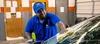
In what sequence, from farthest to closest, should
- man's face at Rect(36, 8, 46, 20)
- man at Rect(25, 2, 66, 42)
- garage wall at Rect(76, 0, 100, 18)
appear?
garage wall at Rect(76, 0, 100, 18) < man at Rect(25, 2, 66, 42) < man's face at Rect(36, 8, 46, 20)

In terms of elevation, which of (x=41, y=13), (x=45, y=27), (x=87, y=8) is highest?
(x=41, y=13)

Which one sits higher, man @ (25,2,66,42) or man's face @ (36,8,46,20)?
man's face @ (36,8,46,20)

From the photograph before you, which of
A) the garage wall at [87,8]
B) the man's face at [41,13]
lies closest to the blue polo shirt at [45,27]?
the man's face at [41,13]

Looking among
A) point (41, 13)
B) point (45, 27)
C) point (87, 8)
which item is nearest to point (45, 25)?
point (45, 27)

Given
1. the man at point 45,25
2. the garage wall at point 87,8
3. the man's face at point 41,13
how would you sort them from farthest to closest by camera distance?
1. the garage wall at point 87,8
2. the man at point 45,25
3. the man's face at point 41,13

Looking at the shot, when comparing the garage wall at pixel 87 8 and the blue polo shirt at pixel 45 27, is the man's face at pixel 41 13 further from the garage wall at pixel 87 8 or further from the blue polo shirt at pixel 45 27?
the garage wall at pixel 87 8

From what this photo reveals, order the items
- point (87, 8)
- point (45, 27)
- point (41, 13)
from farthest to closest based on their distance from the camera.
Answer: point (87, 8) < point (45, 27) < point (41, 13)

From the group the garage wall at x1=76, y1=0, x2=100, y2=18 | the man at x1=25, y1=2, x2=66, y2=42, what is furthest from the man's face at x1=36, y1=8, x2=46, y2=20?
the garage wall at x1=76, y1=0, x2=100, y2=18

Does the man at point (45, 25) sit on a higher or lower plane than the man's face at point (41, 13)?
lower

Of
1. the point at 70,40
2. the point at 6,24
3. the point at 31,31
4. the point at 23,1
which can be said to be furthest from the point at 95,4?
the point at 70,40

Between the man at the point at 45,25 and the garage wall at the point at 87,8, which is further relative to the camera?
the garage wall at the point at 87,8

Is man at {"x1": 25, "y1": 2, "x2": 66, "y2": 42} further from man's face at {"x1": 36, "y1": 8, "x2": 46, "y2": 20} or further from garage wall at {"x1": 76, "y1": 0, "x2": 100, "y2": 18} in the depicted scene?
garage wall at {"x1": 76, "y1": 0, "x2": 100, "y2": 18}

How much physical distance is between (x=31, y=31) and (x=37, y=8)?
0.66 m

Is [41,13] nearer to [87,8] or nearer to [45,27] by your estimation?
[45,27]
